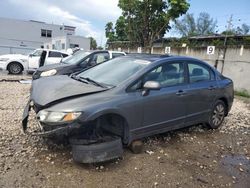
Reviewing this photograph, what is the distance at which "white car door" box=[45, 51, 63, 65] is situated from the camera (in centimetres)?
1428

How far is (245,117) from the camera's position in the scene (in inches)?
296

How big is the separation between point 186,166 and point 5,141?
9.48 feet

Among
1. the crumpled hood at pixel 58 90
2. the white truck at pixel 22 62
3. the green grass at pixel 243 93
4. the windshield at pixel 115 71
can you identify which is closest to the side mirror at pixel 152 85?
the windshield at pixel 115 71

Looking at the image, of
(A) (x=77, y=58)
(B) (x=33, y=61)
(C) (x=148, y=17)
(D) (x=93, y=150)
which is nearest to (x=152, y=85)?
(D) (x=93, y=150)

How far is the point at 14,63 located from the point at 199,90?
12301 millimetres

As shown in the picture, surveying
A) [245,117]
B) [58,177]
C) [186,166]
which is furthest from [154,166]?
[245,117]

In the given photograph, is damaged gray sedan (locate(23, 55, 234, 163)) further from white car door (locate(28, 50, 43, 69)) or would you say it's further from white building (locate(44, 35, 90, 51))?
white building (locate(44, 35, 90, 51))

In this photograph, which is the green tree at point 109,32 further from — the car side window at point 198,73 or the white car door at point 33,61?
the car side window at point 198,73

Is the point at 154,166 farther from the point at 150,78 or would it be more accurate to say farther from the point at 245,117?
the point at 245,117

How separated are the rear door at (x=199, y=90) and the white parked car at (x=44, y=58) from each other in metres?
9.89

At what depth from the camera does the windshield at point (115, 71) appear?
4504 millimetres

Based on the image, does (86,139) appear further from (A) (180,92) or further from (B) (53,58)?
(B) (53,58)

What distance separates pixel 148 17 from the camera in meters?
23.2

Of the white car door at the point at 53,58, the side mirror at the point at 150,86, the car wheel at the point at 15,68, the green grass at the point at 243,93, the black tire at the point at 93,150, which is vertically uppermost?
the side mirror at the point at 150,86
